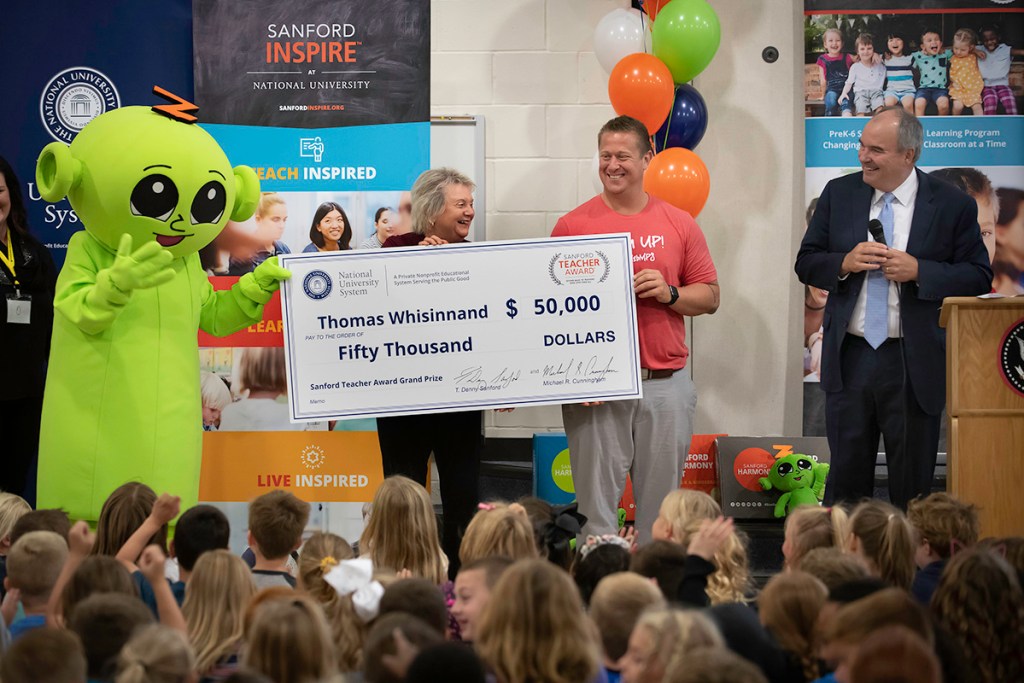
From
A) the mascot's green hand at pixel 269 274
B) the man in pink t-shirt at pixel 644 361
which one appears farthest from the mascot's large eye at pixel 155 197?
the man in pink t-shirt at pixel 644 361

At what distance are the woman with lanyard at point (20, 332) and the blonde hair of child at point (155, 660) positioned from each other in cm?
324

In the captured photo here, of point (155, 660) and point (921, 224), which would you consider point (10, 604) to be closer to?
point (155, 660)

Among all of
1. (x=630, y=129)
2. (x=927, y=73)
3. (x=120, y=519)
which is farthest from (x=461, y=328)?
(x=927, y=73)

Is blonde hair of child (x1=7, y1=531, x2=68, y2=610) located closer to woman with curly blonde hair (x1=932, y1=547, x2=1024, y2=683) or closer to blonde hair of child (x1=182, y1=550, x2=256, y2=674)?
blonde hair of child (x1=182, y1=550, x2=256, y2=674)

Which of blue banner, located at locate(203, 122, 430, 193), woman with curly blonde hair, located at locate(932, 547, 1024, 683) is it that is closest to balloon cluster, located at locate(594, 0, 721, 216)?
blue banner, located at locate(203, 122, 430, 193)

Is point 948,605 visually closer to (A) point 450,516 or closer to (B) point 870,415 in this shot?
(B) point 870,415

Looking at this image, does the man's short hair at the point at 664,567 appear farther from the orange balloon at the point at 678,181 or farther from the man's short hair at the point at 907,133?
the orange balloon at the point at 678,181

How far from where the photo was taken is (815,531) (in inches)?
147

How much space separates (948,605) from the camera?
2.97m

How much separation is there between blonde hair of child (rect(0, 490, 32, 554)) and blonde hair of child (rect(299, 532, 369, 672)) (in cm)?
126

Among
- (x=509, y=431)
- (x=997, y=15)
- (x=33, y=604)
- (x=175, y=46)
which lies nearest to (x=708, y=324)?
(x=509, y=431)

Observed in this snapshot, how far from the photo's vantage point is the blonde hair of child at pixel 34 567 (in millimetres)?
3242

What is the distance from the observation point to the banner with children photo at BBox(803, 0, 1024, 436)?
651cm

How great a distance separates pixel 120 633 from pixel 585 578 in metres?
1.46
